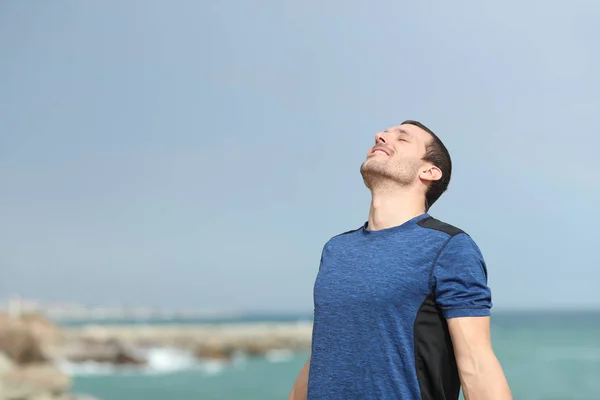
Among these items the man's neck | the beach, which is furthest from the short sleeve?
the beach

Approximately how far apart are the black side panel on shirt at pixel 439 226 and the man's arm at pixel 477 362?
26 cm

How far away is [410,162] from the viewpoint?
234 cm

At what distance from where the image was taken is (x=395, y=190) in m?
2.33

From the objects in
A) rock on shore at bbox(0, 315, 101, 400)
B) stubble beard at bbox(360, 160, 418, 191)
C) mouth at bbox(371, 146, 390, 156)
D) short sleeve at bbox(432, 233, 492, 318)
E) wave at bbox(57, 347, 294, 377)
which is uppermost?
mouth at bbox(371, 146, 390, 156)

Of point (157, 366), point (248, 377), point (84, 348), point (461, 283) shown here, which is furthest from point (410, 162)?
point (84, 348)

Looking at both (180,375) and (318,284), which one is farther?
(180,375)

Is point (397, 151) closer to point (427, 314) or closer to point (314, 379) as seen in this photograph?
point (427, 314)

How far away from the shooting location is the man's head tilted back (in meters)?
2.33

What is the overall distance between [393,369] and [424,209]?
53cm

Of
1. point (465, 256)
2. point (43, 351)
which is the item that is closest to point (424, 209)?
point (465, 256)

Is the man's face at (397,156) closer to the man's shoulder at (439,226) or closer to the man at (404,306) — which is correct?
the man at (404,306)

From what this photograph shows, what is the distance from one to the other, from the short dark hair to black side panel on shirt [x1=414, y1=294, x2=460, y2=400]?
1.33ft

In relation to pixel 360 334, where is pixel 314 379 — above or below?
below

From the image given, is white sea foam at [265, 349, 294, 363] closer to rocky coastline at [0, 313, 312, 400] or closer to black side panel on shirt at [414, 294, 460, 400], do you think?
rocky coastline at [0, 313, 312, 400]
